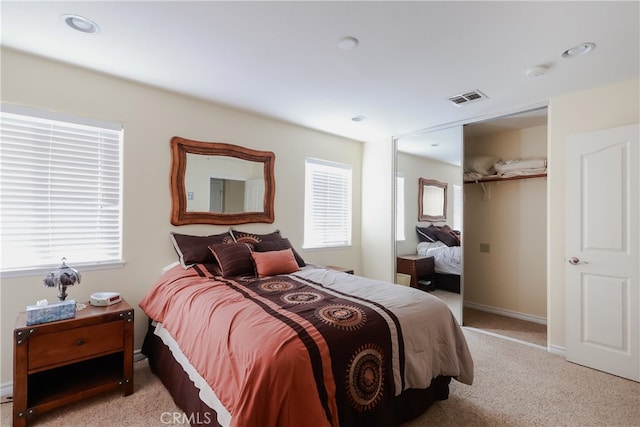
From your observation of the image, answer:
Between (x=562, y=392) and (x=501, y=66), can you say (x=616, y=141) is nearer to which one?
(x=501, y=66)

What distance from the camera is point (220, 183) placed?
3264mm

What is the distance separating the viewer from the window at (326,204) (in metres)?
4.12

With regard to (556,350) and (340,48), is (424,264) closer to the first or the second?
(556,350)

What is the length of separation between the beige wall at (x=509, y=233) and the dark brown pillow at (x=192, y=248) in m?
3.49

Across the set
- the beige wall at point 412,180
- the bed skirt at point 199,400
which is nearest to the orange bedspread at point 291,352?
the bed skirt at point 199,400

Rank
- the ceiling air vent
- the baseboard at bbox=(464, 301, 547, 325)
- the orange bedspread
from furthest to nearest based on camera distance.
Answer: the baseboard at bbox=(464, 301, 547, 325)
the ceiling air vent
the orange bedspread

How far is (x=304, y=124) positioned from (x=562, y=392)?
11.8ft

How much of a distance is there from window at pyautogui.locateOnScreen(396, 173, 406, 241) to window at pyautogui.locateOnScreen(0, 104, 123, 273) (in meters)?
3.30

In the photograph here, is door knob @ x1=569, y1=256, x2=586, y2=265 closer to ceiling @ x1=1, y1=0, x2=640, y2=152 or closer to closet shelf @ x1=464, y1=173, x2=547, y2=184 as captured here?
closet shelf @ x1=464, y1=173, x2=547, y2=184

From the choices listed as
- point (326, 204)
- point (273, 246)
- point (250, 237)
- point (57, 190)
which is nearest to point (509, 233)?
point (326, 204)

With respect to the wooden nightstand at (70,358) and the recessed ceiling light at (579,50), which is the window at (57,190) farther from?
the recessed ceiling light at (579,50)

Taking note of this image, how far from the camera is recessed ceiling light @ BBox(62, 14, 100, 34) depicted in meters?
1.84

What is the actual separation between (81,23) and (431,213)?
3772 millimetres

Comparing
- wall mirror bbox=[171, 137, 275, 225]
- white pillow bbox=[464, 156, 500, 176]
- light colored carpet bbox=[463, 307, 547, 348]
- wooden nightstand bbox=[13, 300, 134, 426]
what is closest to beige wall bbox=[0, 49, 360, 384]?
wall mirror bbox=[171, 137, 275, 225]
